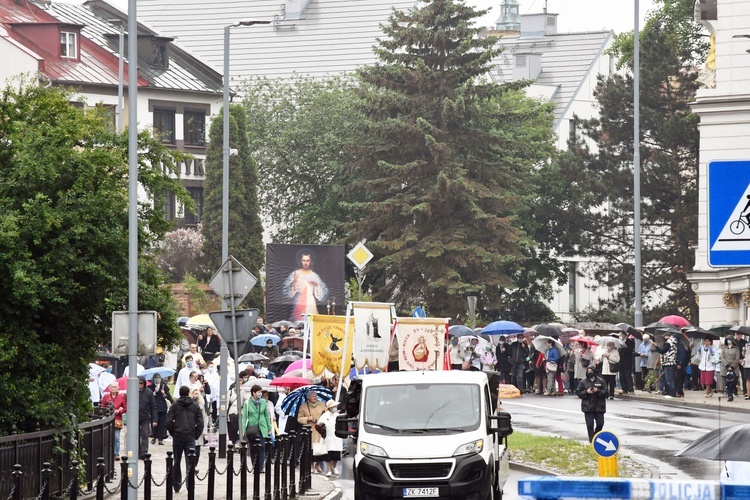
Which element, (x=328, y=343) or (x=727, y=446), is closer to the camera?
(x=727, y=446)

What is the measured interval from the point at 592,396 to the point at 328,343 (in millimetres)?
6604

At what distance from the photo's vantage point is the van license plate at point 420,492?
19.4 metres

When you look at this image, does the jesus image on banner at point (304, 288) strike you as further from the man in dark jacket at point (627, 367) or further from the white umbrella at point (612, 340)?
the white umbrella at point (612, 340)

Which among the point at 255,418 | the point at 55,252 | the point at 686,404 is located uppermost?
the point at 55,252

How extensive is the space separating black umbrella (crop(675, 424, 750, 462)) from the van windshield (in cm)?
765

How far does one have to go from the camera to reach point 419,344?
34750 millimetres

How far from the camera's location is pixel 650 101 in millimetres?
67562

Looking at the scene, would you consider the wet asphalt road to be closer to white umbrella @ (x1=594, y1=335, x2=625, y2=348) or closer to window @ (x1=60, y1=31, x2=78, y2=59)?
white umbrella @ (x1=594, y1=335, x2=625, y2=348)

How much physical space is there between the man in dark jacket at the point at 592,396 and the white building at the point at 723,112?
24248mm

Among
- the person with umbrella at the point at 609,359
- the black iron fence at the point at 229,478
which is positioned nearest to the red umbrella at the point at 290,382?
the black iron fence at the point at 229,478

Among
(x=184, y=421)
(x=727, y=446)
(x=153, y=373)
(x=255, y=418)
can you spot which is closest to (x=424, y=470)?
(x=184, y=421)

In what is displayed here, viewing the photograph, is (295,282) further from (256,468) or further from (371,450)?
(371,450)

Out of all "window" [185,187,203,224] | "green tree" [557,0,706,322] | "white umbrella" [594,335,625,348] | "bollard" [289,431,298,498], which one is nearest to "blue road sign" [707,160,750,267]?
"bollard" [289,431,298,498]

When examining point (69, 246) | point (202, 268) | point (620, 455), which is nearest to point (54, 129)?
point (69, 246)
